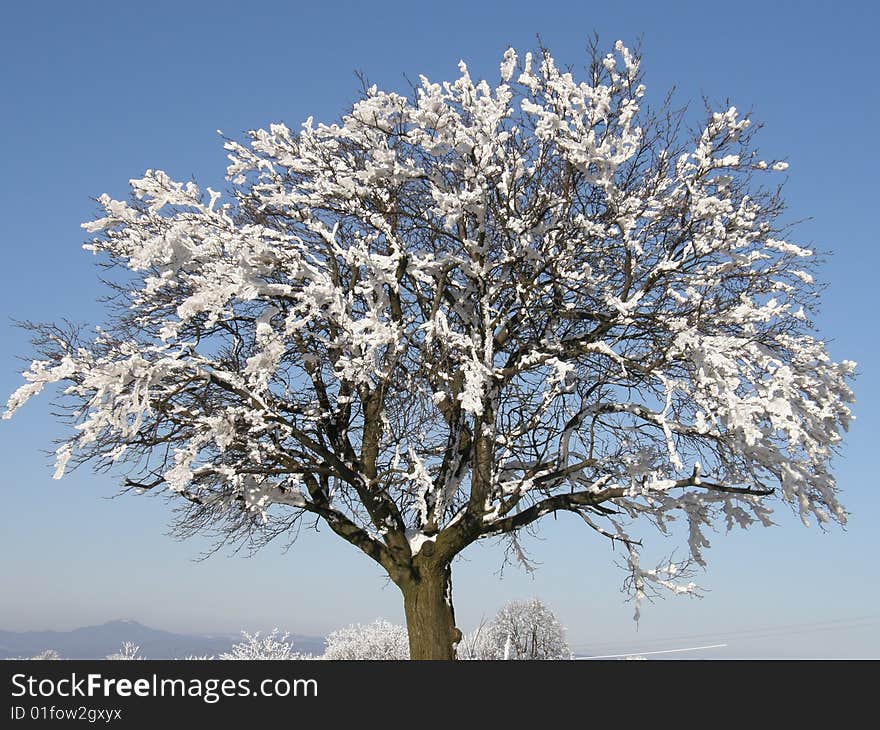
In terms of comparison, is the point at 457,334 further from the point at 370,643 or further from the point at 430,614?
the point at 370,643

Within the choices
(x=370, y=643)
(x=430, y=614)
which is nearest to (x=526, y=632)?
(x=370, y=643)

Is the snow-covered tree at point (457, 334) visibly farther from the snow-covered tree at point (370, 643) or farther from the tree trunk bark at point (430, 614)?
the snow-covered tree at point (370, 643)

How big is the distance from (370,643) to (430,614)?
1720cm

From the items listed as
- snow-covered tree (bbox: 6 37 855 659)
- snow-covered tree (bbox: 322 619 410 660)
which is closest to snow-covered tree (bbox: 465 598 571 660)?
snow-covered tree (bbox: 322 619 410 660)

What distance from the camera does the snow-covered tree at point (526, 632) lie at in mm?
26328

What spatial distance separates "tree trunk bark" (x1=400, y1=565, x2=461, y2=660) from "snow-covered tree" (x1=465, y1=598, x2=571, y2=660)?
45.3 feet

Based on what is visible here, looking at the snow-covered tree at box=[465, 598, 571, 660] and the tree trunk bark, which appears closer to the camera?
the tree trunk bark

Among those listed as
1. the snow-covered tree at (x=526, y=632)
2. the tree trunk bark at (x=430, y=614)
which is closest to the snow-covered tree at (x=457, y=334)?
the tree trunk bark at (x=430, y=614)

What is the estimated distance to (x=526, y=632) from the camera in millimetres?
26734

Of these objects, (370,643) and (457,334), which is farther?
(370,643)

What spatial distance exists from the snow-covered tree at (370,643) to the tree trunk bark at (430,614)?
1650 cm

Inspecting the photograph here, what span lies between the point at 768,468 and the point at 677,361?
2.02 meters

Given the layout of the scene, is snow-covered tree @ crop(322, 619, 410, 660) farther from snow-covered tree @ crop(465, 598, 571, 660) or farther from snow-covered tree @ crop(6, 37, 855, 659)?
snow-covered tree @ crop(6, 37, 855, 659)

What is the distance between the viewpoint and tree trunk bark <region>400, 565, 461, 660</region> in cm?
1270
